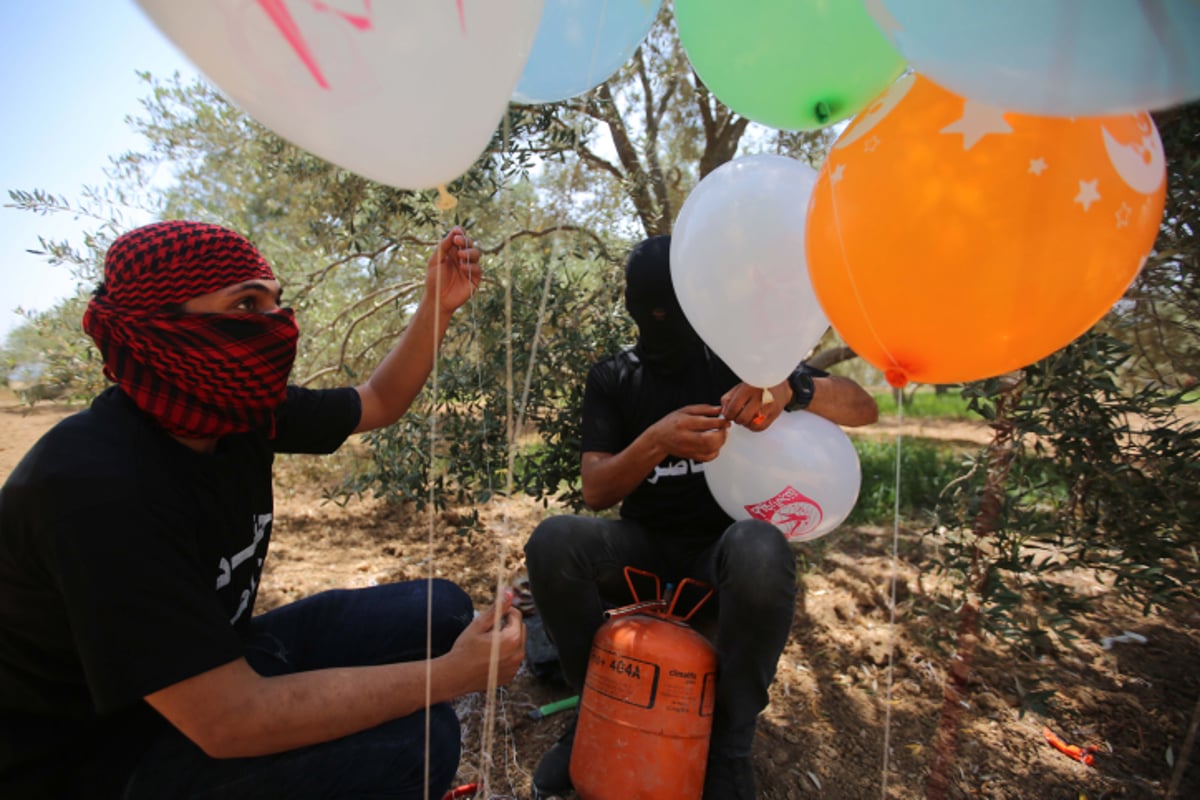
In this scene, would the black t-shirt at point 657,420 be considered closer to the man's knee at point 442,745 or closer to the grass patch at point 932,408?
the man's knee at point 442,745

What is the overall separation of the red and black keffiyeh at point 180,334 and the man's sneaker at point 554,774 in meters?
1.13

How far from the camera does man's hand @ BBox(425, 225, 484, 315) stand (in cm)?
176

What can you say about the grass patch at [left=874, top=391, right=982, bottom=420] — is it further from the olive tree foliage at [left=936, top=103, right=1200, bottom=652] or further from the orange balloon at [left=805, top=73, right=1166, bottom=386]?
the orange balloon at [left=805, top=73, right=1166, bottom=386]

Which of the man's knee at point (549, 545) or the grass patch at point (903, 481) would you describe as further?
the grass patch at point (903, 481)

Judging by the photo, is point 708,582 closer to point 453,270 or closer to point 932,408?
point 453,270

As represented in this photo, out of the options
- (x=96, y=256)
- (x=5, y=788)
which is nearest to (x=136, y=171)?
(x=96, y=256)

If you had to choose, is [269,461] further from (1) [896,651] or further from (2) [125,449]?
(1) [896,651]

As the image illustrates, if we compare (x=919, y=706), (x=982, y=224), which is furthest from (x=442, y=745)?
(x=919, y=706)

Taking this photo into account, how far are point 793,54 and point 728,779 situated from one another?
1.76 meters

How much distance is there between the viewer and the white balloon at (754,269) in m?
1.60

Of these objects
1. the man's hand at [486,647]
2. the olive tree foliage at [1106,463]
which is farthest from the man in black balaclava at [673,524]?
the olive tree foliage at [1106,463]

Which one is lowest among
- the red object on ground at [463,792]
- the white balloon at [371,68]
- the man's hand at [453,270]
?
the red object on ground at [463,792]

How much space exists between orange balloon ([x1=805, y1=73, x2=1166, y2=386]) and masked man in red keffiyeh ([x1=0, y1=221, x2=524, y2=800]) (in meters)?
1.02

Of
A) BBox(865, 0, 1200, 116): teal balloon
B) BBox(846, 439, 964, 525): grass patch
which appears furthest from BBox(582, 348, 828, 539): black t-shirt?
BBox(846, 439, 964, 525): grass patch
